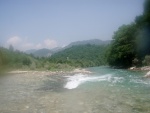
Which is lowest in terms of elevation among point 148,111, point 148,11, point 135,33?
point 148,111

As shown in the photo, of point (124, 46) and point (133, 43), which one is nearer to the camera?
point (133, 43)

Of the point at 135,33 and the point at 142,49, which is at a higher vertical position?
the point at 135,33

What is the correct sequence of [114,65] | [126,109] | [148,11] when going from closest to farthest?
[126,109], [148,11], [114,65]

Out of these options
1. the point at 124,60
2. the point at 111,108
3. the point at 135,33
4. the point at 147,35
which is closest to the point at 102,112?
the point at 111,108

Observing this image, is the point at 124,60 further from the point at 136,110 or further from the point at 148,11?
the point at 136,110

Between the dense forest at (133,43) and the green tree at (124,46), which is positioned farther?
the green tree at (124,46)

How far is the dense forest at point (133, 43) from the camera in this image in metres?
63.8

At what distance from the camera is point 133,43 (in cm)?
7325

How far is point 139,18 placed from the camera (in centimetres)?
6694

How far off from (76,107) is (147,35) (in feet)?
176

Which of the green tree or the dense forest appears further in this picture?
the green tree

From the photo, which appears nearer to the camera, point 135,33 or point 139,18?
point 139,18

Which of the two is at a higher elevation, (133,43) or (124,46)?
(133,43)

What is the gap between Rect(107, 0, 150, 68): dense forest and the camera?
63750 mm
